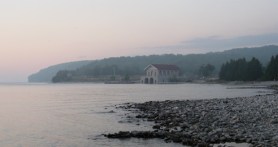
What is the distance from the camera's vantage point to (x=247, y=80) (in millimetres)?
129125

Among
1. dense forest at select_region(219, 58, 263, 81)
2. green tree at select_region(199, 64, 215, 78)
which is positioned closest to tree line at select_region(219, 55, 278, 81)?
dense forest at select_region(219, 58, 263, 81)

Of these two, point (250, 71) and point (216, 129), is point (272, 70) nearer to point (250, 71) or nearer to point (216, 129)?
point (250, 71)

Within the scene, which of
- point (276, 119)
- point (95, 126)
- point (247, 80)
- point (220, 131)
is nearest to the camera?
point (220, 131)

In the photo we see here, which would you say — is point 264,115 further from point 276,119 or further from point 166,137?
point 166,137

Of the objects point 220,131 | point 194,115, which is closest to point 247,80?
point 194,115

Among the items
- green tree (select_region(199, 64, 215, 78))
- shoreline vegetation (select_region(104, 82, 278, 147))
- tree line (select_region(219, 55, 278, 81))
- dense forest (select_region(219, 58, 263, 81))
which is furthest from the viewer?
green tree (select_region(199, 64, 215, 78))

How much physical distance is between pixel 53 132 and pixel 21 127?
4.61 meters

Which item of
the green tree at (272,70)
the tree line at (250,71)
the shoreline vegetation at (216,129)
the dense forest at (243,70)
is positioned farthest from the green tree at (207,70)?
the shoreline vegetation at (216,129)

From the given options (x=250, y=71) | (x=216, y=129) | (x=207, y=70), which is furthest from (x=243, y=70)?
(x=216, y=129)

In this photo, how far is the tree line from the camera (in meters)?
112

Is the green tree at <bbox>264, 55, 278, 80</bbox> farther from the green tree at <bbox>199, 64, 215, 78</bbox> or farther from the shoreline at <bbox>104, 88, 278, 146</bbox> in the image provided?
the shoreline at <bbox>104, 88, 278, 146</bbox>

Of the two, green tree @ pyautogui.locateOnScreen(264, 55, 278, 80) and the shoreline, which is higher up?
green tree @ pyautogui.locateOnScreen(264, 55, 278, 80)

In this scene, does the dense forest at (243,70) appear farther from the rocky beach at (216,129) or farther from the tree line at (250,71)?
the rocky beach at (216,129)

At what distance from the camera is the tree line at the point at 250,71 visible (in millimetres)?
112412
